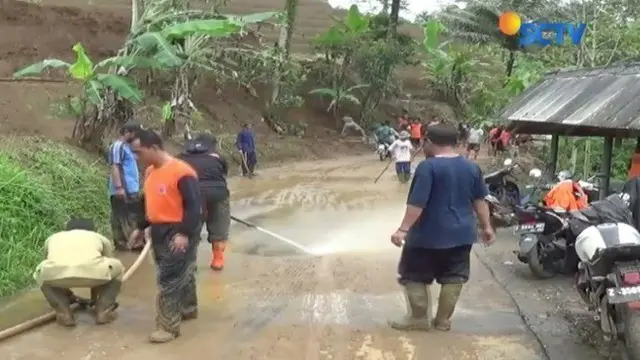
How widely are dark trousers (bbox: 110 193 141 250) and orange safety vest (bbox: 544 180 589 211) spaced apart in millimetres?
4840

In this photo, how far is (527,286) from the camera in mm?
8703

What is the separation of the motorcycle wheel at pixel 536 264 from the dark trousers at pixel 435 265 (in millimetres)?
2442

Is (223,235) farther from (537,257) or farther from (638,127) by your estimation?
(638,127)

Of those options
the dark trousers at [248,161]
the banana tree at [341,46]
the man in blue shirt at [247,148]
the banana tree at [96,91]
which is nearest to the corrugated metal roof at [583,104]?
the banana tree at [96,91]

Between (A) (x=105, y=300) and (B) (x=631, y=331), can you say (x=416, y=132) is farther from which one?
(B) (x=631, y=331)

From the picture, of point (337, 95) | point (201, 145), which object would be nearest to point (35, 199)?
point (201, 145)

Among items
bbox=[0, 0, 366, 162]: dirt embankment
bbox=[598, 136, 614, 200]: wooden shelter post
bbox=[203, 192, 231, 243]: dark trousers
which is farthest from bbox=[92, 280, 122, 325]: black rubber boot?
bbox=[0, 0, 366, 162]: dirt embankment

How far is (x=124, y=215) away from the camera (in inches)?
394

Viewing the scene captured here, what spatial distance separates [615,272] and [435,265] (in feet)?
5.32

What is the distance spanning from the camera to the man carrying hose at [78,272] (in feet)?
21.8

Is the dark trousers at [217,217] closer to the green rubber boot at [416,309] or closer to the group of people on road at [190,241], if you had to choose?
the group of people on road at [190,241]

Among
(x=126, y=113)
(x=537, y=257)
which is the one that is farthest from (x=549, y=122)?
(x=126, y=113)

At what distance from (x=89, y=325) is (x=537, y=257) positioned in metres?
4.68

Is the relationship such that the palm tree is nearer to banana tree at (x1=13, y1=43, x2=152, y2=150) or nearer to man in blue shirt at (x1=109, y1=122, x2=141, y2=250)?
banana tree at (x1=13, y1=43, x2=152, y2=150)
